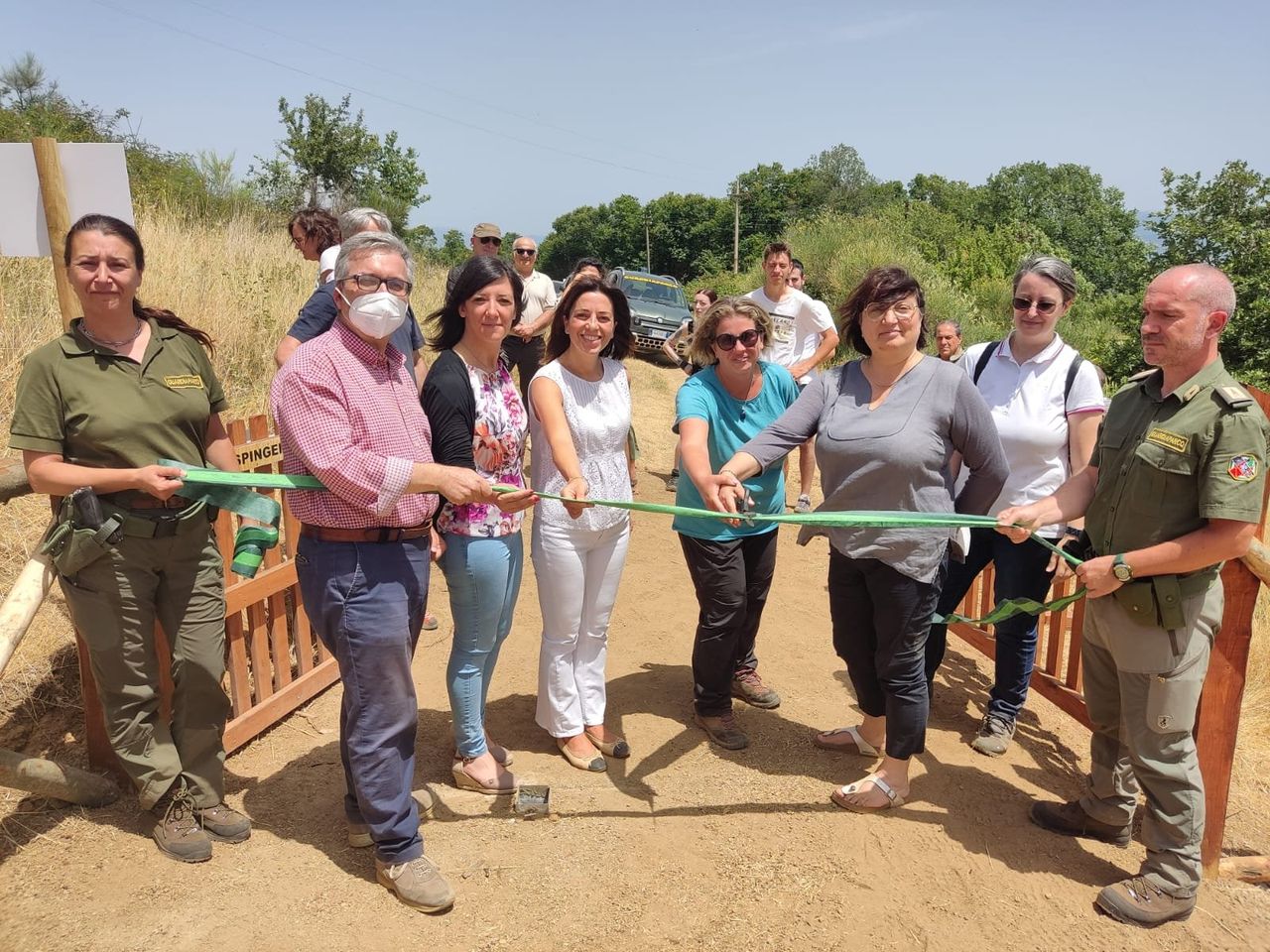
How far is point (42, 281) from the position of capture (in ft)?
24.1

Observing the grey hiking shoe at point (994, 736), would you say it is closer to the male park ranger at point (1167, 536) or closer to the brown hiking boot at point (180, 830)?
the male park ranger at point (1167, 536)

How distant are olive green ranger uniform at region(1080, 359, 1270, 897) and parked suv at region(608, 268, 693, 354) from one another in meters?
13.9

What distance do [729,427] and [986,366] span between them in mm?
1198

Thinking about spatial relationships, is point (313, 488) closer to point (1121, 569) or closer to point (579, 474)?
point (579, 474)

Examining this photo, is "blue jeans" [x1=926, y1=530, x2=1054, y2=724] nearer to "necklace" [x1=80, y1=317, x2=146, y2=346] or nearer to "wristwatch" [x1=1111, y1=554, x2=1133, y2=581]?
"wristwatch" [x1=1111, y1=554, x2=1133, y2=581]

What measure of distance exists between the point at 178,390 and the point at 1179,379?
320cm

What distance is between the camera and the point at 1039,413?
3.62m

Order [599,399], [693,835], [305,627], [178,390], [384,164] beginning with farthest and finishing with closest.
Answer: [384,164] < [305,627] < [599,399] < [693,835] < [178,390]

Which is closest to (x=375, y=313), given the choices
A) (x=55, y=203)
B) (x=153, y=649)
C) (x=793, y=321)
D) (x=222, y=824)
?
(x=153, y=649)

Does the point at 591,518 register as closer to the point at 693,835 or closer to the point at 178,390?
the point at 693,835

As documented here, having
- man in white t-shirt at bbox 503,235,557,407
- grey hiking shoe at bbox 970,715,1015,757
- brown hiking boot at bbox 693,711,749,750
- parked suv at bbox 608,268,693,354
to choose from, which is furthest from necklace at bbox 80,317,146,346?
parked suv at bbox 608,268,693,354

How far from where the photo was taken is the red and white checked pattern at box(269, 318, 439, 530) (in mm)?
2467

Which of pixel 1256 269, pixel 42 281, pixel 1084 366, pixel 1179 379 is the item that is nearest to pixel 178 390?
pixel 1179 379

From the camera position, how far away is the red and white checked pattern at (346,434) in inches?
97.1
